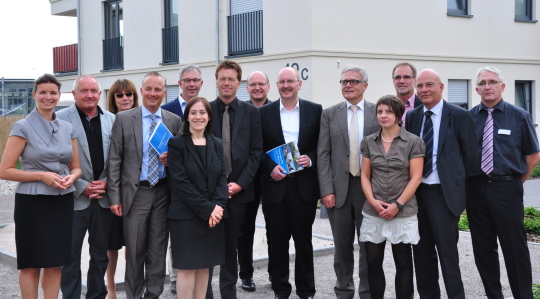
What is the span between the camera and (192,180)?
240 inches

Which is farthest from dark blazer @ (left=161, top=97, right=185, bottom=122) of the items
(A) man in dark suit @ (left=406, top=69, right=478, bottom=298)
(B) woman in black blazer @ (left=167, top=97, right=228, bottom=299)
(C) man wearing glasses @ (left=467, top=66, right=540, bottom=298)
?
(C) man wearing glasses @ (left=467, top=66, right=540, bottom=298)

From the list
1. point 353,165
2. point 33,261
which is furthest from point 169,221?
point 353,165

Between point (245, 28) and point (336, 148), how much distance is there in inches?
523

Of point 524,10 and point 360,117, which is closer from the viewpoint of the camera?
point 360,117

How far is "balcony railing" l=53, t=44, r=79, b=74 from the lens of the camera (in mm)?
29234

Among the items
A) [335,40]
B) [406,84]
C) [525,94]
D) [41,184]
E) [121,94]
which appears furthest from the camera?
[525,94]

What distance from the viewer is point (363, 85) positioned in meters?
6.86

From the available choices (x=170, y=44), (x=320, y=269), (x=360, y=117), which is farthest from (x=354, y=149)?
(x=170, y=44)

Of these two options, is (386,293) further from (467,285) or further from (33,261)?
(33,261)

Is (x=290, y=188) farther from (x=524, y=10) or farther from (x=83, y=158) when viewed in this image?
(x=524, y=10)

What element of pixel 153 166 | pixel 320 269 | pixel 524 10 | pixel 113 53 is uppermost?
pixel 524 10

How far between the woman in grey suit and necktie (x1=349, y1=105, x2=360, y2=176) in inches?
102

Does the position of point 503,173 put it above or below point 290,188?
above

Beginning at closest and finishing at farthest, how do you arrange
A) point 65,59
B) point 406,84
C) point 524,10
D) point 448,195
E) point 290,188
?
1. point 448,195
2. point 290,188
3. point 406,84
4. point 524,10
5. point 65,59
